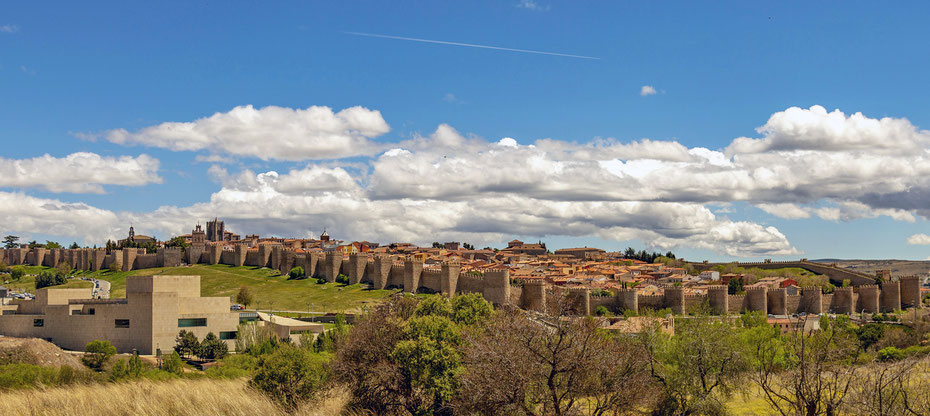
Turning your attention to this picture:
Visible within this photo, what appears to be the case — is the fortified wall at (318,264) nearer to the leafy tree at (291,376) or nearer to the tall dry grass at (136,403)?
the leafy tree at (291,376)

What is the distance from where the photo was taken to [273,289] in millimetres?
79188

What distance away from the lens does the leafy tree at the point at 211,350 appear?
47.0 metres

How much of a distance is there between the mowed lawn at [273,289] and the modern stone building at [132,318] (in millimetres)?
13071

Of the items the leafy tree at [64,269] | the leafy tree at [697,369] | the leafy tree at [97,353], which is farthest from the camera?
the leafy tree at [64,269]

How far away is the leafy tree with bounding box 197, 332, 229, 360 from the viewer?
47.0 meters

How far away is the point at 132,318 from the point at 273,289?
97.1ft

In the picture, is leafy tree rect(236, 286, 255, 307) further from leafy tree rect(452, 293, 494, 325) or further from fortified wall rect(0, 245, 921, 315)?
leafy tree rect(452, 293, 494, 325)

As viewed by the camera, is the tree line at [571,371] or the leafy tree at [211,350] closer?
the tree line at [571,371]

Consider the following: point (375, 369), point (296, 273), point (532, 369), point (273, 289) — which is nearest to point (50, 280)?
point (296, 273)

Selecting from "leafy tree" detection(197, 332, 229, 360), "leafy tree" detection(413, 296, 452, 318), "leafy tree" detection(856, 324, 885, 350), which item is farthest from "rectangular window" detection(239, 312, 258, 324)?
"leafy tree" detection(856, 324, 885, 350)

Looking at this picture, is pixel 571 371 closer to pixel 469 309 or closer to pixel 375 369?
pixel 375 369

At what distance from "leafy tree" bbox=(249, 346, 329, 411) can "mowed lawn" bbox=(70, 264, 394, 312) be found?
34480mm

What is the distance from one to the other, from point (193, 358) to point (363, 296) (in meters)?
25.3

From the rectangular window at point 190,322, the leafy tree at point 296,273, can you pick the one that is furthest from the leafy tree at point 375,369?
the leafy tree at point 296,273
